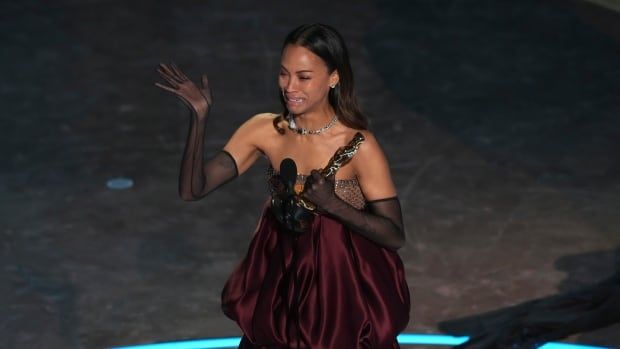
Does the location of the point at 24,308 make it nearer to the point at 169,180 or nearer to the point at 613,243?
the point at 169,180

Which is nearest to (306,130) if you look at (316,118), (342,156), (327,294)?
(316,118)

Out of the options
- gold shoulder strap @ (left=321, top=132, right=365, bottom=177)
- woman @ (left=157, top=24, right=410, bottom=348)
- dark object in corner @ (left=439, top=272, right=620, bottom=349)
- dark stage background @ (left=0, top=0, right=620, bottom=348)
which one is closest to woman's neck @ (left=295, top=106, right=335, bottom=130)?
woman @ (left=157, top=24, right=410, bottom=348)

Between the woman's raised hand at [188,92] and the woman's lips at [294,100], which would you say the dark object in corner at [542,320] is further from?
the woman's raised hand at [188,92]

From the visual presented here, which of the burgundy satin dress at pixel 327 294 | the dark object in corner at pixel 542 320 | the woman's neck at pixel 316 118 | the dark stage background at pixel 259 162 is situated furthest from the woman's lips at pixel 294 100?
the dark stage background at pixel 259 162

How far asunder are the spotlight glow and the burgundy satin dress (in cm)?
154

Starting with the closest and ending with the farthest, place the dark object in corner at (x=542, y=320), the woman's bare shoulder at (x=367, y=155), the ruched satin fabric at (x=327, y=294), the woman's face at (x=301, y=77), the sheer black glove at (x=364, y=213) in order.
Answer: the sheer black glove at (x=364, y=213)
the woman's face at (x=301, y=77)
the woman's bare shoulder at (x=367, y=155)
the ruched satin fabric at (x=327, y=294)
the dark object in corner at (x=542, y=320)

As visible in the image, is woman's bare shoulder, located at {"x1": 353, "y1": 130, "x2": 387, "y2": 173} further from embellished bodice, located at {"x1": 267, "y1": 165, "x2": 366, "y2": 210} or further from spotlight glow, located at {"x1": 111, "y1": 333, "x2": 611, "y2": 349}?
spotlight glow, located at {"x1": 111, "y1": 333, "x2": 611, "y2": 349}

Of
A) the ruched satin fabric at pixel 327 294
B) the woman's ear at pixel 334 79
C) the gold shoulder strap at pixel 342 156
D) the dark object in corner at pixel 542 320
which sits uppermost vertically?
the dark object in corner at pixel 542 320

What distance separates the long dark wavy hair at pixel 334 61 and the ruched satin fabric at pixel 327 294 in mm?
330

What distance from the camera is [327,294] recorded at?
12.9 feet

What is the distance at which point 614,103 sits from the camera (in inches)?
332

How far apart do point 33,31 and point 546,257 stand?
538cm

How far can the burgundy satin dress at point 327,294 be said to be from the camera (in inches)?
154

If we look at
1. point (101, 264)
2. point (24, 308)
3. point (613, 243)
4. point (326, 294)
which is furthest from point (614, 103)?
point (326, 294)
